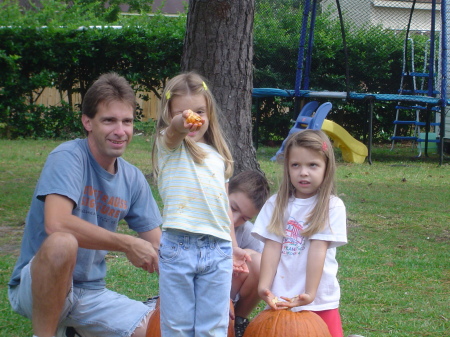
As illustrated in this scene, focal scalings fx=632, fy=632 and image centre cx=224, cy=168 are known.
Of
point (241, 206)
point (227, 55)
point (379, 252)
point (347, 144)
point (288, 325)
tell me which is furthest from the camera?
point (347, 144)

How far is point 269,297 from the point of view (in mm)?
2963

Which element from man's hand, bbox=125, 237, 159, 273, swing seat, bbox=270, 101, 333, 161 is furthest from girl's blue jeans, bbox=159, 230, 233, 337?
swing seat, bbox=270, 101, 333, 161

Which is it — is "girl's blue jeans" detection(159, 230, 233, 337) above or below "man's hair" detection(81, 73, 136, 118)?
below

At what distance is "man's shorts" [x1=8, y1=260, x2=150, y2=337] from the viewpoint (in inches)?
115

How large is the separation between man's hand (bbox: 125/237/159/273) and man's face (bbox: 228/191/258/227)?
25.7 inches

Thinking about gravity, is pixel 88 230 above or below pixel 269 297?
above

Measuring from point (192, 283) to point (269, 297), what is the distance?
0.48 m

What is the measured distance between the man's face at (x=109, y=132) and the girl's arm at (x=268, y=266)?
843 mm

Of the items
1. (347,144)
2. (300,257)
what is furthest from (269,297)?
(347,144)

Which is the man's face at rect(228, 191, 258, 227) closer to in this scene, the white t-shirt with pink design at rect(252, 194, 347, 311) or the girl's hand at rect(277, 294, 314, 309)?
the white t-shirt with pink design at rect(252, 194, 347, 311)

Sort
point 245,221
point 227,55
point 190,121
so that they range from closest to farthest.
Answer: point 190,121 → point 245,221 → point 227,55

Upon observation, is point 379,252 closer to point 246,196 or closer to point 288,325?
point 246,196

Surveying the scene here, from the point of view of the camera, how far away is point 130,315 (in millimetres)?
3049

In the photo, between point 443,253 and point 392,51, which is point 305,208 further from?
point 392,51
